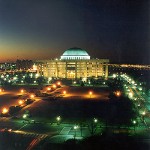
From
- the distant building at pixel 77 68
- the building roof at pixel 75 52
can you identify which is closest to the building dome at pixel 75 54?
the building roof at pixel 75 52

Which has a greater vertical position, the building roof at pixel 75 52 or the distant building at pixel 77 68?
the building roof at pixel 75 52

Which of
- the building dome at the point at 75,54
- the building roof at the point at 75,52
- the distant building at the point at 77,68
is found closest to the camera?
the distant building at the point at 77,68

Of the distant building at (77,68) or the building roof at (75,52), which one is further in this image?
the building roof at (75,52)

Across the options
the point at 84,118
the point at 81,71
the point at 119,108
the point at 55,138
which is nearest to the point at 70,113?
the point at 84,118

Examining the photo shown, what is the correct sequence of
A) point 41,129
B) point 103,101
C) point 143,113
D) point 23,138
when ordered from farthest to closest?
point 103,101 < point 143,113 < point 41,129 < point 23,138

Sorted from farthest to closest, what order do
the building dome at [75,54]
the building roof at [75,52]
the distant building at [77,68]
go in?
the building roof at [75,52], the building dome at [75,54], the distant building at [77,68]

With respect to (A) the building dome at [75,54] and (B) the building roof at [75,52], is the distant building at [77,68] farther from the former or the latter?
(B) the building roof at [75,52]

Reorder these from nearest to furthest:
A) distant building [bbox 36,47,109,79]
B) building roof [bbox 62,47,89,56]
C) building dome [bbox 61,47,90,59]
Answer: distant building [bbox 36,47,109,79] < building dome [bbox 61,47,90,59] < building roof [bbox 62,47,89,56]

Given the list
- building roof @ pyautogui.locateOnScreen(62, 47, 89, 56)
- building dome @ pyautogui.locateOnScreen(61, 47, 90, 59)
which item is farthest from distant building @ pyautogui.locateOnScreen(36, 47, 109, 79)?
building roof @ pyautogui.locateOnScreen(62, 47, 89, 56)

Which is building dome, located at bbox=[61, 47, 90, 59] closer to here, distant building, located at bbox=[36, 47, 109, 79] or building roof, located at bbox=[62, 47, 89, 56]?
building roof, located at bbox=[62, 47, 89, 56]

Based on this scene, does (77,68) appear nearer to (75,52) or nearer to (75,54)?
(75,54)

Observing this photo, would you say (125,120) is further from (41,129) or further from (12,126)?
(12,126)
